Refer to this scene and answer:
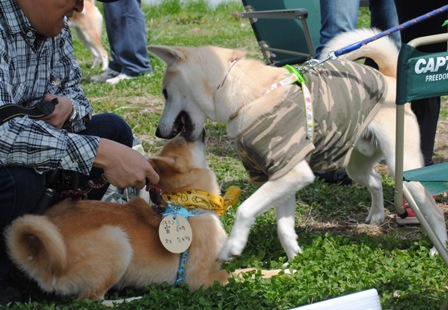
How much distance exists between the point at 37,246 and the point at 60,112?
0.62m

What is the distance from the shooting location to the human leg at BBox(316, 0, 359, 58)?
15.3 ft

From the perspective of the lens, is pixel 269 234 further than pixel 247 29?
No

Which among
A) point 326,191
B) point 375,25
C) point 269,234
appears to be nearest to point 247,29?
point 375,25

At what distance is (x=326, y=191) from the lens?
14.1ft

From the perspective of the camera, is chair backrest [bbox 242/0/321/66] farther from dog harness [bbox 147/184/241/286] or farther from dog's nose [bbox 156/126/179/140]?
dog harness [bbox 147/184/241/286]

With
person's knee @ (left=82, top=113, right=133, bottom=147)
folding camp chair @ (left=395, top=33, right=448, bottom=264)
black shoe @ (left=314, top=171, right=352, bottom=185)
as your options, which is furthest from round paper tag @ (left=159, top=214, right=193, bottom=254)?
black shoe @ (left=314, top=171, right=352, bottom=185)

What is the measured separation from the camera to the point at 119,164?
8.89 feet

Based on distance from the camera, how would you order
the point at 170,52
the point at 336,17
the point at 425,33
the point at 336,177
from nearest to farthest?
the point at 170,52, the point at 425,33, the point at 336,177, the point at 336,17

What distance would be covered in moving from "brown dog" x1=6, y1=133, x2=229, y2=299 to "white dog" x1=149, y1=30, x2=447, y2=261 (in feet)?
0.41

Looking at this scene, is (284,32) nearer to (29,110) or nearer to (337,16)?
(337,16)

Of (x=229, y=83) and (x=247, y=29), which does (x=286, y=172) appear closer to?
(x=229, y=83)

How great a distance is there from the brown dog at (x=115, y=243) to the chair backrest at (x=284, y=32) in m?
2.83

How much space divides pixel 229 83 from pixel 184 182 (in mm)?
502

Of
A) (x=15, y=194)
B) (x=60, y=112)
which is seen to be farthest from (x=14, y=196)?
(x=60, y=112)
